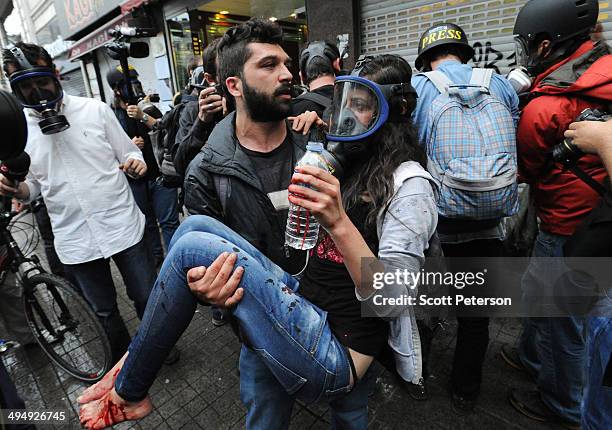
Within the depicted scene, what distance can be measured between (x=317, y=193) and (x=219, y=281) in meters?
0.52

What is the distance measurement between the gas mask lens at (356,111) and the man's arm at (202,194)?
2.52 feet

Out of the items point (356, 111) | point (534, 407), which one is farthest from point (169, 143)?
point (534, 407)

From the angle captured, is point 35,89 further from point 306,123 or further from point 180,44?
point 180,44

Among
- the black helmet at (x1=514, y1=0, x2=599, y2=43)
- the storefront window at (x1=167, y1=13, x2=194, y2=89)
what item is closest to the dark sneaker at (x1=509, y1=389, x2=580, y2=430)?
the black helmet at (x1=514, y1=0, x2=599, y2=43)

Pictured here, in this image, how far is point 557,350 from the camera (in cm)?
215

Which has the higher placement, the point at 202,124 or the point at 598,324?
the point at 202,124

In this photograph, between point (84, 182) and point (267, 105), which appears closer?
point (267, 105)

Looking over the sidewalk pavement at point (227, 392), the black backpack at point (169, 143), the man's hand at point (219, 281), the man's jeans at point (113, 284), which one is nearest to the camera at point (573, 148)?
the sidewalk pavement at point (227, 392)

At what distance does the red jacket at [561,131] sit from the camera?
1819 millimetres

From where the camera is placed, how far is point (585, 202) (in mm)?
1979

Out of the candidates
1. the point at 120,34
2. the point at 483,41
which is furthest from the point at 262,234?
the point at 483,41

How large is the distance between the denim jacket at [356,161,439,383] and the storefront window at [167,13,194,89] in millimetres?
→ 8152

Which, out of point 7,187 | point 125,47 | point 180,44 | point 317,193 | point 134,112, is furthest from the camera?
point 180,44

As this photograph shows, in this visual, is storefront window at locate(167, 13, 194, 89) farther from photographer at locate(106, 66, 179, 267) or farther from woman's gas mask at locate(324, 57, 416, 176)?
woman's gas mask at locate(324, 57, 416, 176)
